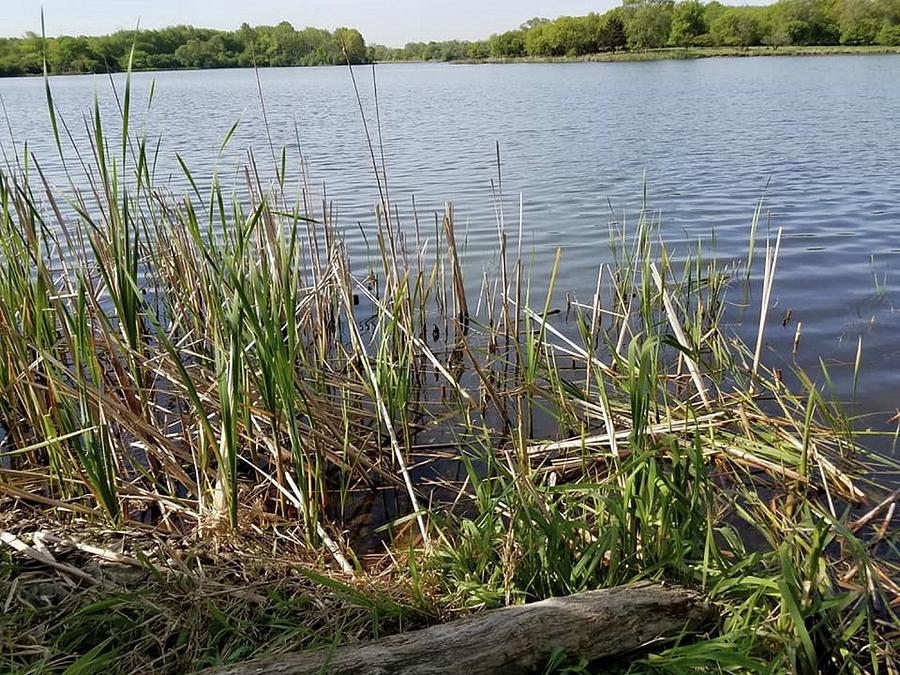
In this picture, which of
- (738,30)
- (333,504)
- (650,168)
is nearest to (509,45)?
(738,30)

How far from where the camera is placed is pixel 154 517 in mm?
3297

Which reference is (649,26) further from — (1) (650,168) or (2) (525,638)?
(2) (525,638)

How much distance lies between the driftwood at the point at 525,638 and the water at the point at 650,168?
8.25 ft

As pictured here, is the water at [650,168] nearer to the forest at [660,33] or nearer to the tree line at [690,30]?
the forest at [660,33]

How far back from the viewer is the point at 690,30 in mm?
81312

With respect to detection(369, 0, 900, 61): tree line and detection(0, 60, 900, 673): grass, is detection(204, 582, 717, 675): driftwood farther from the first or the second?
detection(369, 0, 900, 61): tree line

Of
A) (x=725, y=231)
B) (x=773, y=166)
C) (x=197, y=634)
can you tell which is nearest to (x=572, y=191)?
(x=725, y=231)

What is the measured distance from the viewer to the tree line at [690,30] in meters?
66.2

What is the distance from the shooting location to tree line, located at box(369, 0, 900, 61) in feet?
217

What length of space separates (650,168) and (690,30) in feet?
264

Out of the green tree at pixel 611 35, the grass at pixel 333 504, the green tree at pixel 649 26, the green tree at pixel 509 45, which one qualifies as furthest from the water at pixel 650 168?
the green tree at pixel 509 45

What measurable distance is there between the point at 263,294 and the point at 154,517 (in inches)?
56.2

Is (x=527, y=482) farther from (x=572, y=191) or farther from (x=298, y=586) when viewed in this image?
(x=572, y=191)

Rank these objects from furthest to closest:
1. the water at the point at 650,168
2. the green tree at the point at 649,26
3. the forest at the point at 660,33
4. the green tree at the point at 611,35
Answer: the green tree at the point at 611,35 → the green tree at the point at 649,26 → the forest at the point at 660,33 → the water at the point at 650,168
